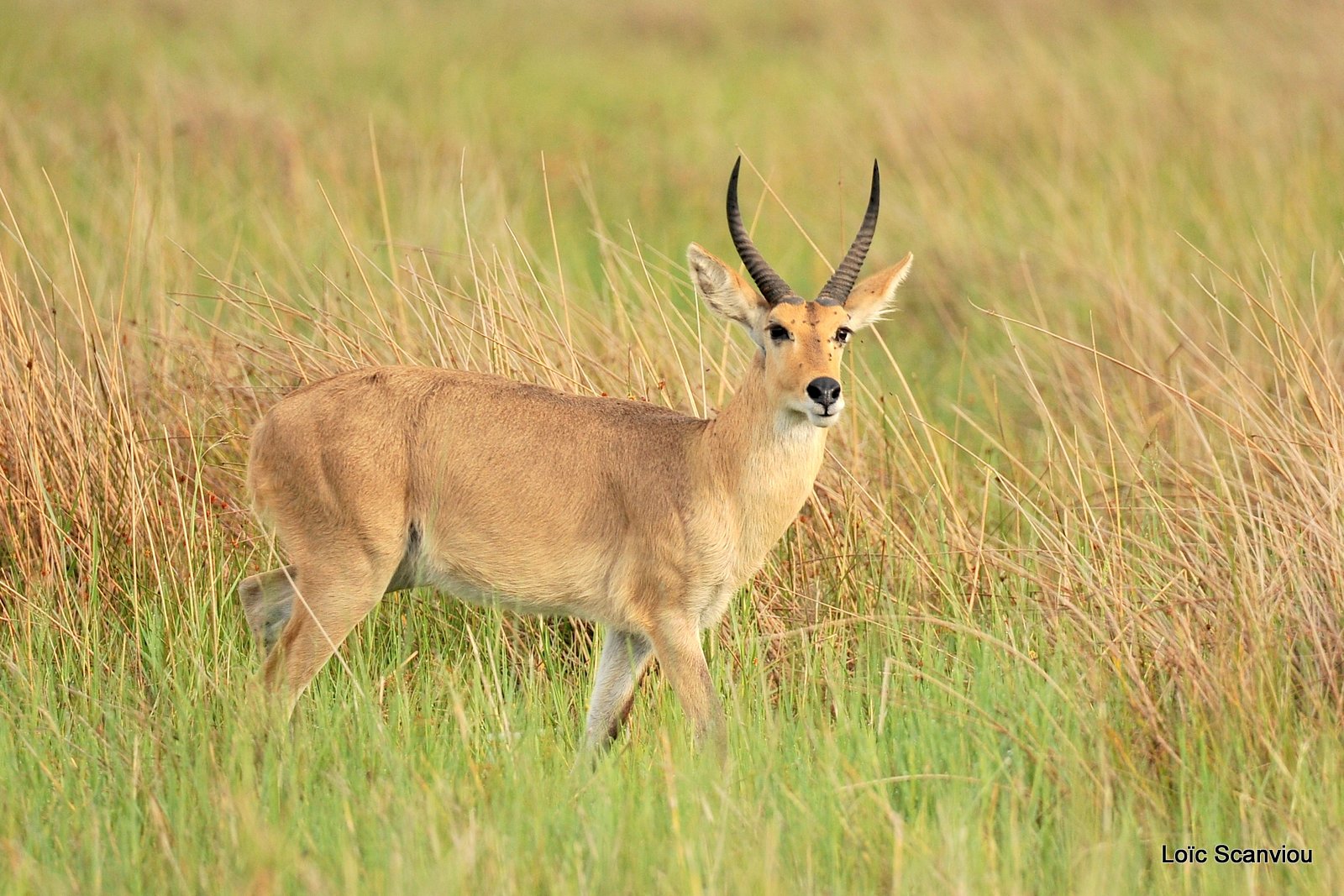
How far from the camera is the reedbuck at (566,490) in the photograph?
518 cm

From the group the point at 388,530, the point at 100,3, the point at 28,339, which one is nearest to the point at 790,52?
the point at 100,3

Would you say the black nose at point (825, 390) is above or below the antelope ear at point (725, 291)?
below

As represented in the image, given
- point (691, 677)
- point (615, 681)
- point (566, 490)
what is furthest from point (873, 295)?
point (615, 681)

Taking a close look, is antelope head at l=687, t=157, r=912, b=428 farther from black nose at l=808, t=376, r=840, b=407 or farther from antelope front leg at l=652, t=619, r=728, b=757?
antelope front leg at l=652, t=619, r=728, b=757

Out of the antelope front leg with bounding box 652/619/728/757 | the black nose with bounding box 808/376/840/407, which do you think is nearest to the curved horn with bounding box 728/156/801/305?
the black nose with bounding box 808/376/840/407

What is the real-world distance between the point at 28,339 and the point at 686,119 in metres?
9.11

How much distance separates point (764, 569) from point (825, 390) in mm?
1276

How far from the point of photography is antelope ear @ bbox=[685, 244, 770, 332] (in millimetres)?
5312

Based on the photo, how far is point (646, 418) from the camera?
18.3 ft

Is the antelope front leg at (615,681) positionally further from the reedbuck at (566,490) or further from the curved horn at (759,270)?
the curved horn at (759,270)

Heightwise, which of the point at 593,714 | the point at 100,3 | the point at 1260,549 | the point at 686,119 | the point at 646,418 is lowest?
→ the point at 593,714

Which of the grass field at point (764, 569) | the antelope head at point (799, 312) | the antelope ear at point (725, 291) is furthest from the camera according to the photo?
the antelope ear at point (725, 291)

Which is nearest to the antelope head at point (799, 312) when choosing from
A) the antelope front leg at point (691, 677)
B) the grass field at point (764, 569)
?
the grass field at point (764, 569)

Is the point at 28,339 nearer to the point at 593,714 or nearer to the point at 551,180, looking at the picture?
the point at 593,714
